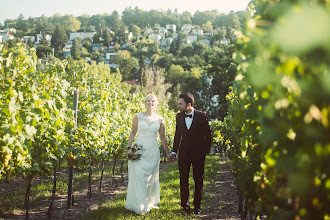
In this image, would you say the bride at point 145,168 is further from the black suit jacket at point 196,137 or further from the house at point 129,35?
the house at point 129,35

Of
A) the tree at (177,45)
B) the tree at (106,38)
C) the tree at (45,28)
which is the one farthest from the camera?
the tree at (45,28)

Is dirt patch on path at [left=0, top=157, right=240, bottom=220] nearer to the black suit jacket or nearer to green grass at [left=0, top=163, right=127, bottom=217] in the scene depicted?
green grass at [left=0, top=163, right=127, bottom=217]

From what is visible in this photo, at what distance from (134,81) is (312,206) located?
80.5 m

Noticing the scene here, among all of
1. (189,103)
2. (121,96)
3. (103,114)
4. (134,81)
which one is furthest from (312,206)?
(134,81)

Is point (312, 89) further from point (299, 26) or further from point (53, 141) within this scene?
point (53, 141)

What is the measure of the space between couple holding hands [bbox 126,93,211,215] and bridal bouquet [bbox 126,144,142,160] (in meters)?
0.09

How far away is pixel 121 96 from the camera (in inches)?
458

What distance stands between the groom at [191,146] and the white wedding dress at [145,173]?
0.51 meters

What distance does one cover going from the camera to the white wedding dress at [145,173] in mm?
5594

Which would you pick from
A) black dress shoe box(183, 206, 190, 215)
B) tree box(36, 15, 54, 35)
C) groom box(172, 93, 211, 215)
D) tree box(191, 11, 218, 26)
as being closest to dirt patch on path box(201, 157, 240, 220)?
black dress shoe box(183, 206, 190, 215)

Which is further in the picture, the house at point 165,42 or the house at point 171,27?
the house at point 171,27

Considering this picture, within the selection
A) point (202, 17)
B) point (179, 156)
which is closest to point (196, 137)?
point (179, 156)

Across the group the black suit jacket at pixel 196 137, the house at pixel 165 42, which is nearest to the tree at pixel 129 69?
the house at pixel 165 42

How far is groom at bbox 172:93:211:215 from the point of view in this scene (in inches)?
218
